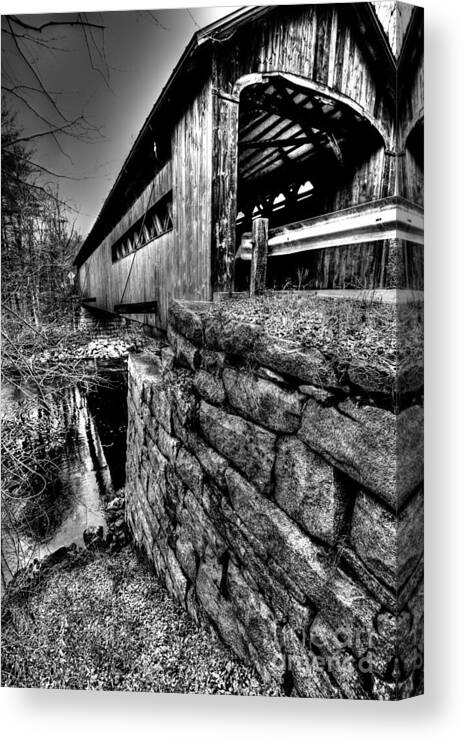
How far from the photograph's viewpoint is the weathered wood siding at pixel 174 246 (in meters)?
2.22

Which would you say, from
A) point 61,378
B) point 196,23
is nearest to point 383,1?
point 196,23

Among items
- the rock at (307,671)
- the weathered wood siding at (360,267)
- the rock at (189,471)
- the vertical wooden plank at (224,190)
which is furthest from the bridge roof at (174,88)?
the rock at (307,671)

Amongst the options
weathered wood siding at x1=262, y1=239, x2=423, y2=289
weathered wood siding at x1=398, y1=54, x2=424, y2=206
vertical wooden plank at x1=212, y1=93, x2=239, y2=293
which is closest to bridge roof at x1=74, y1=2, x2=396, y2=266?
weathered wood siding at x1=398, y1=54, x2=424, y2=206

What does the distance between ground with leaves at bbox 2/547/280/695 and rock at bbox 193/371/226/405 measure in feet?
3.24

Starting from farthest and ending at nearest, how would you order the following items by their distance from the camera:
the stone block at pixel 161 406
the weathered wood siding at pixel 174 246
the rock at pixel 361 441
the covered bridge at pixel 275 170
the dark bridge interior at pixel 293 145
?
1. the stone block at pixel 161 406
2. the weathered wood siding at pixel 174 246
3. the dark bridge interior at pixel 293 145
4. the covered bridge at pixel 275 170
5. the rock at pixel 361 441

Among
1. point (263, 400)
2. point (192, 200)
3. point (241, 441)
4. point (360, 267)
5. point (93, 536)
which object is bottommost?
point (93, 536)

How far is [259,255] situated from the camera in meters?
2.15

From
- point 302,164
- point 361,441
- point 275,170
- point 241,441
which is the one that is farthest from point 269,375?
point 302,164

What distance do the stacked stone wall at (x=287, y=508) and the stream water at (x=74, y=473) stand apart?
0.41 ft

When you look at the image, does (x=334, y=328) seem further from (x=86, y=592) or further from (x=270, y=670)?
(x=86, y=592)

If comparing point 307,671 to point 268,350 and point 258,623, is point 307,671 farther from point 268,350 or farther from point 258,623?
point 268,350

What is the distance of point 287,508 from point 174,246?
1.43 m

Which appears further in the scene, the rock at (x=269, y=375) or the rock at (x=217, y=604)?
the rock at (x=217, y=604)

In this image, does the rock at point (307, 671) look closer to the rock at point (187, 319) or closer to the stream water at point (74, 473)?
the stream water at point (74, 473)
